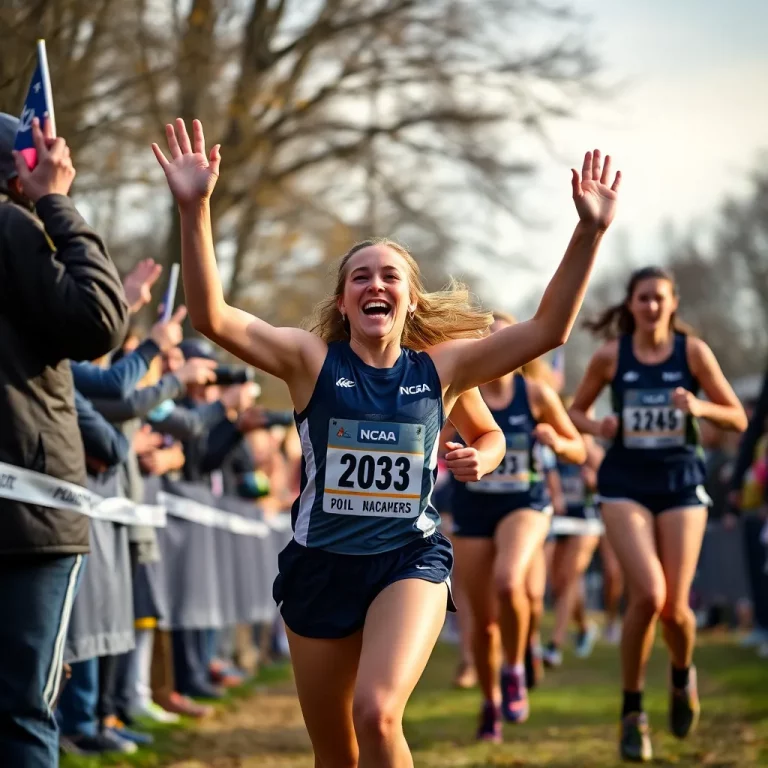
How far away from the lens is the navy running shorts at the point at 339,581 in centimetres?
495

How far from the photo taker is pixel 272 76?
61.2 feet

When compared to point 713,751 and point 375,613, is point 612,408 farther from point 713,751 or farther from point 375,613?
point 375,613

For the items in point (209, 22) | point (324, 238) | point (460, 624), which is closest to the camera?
point (460, 624)

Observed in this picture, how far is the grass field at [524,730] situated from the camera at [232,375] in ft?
7.40

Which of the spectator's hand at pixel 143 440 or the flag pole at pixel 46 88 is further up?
the flag pole at pixel 46 88

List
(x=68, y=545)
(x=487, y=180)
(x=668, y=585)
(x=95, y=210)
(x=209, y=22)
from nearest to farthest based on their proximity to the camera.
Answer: (x=68, y=545) → (x=668, y=585) → (x=209, y=22) → (x=95, y=210) → (x=487, y=180)

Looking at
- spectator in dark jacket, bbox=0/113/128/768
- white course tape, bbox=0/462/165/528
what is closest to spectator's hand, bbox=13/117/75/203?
spectator in dark jacket, bbox=0/113/128/768

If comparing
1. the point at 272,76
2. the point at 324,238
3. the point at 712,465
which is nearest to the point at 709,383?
the point at 712,465

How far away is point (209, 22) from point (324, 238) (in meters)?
8.15

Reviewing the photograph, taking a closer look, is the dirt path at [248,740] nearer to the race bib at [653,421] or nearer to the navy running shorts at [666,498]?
the navy running shorts at [666,498]

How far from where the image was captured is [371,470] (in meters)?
5.04

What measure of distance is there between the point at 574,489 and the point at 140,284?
9643 mm

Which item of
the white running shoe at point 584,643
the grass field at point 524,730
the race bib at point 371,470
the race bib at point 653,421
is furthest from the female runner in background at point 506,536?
the white running shoe at point 584,643

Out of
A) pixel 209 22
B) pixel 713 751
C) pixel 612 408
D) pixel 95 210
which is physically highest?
pixel 209 22
